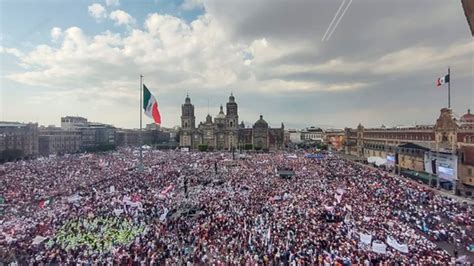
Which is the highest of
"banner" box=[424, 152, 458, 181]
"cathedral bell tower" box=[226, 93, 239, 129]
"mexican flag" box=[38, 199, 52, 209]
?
"cathedral bell tower" box=[226, 93, 239, 129]

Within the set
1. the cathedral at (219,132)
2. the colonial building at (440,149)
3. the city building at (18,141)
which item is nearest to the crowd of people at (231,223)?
the colonial building at (440,149)

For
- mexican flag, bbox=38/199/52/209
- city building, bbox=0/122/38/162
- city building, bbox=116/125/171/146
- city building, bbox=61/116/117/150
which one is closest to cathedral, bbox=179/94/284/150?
city building, bbox=61/116/117/150

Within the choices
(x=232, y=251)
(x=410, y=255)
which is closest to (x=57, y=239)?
(x=232, y=251)

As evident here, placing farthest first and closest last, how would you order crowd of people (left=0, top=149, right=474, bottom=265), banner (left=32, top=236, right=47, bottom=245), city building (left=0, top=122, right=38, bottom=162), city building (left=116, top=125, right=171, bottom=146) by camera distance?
1. city building (left=116, top=125, right=171, bottom=146)
2. city building (left=0, top=122, right=38, bottom=162)
3. banner (left=32, top=236, right=47, bottom=245)
4. crowd of people (left=0, top=149, right=474, bottom=265)

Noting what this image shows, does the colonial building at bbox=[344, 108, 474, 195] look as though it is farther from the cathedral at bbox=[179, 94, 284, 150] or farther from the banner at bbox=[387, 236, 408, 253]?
the cathedral at bbox=[179, 94, 284, 150]

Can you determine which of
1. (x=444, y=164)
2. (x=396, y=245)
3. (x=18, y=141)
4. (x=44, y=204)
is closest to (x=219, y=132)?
(x=18, y=141)
